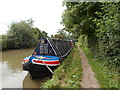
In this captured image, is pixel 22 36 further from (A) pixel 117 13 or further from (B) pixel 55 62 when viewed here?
(A) pixel 117 13

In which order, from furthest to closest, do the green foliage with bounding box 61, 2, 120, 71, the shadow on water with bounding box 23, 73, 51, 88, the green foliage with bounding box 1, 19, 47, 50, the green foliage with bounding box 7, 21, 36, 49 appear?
the green foliage with bounding box 7, 21, 36, 49, the green foliage with bounding box 1, 19, 47, 50, the shadow on water with bounding box 23, 73, 51, 88, the green foliage with bounding box 61, 2, 120, 71

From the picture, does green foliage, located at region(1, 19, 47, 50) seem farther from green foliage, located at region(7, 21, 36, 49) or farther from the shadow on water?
the shadow on water

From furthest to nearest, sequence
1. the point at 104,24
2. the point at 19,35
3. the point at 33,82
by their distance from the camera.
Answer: the point at 19,35
the point at 33,82
the point at 104,24

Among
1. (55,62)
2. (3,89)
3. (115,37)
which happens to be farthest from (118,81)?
(3,89)

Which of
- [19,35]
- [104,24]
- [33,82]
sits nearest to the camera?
[104,24]

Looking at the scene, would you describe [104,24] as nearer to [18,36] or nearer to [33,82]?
[33,82]

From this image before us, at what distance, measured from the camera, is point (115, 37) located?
3.25m

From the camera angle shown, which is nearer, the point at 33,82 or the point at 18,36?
the point at 33,82

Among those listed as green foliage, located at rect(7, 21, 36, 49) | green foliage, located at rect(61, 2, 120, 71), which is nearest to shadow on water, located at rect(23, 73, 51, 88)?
green foliage, located at rect(61, 2, 120, 71)

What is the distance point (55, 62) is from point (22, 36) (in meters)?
16.6

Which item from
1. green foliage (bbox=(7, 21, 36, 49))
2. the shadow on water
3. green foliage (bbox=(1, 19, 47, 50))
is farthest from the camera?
green foliage (bbox=(7, 21, 36, 49))

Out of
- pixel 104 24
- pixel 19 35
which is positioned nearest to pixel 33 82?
pixel 104 24

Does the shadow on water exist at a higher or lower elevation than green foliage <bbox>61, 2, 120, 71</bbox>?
lower

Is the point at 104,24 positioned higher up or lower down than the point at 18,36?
higher up
